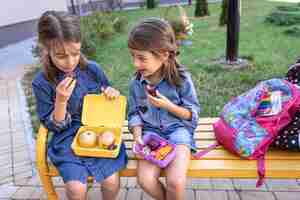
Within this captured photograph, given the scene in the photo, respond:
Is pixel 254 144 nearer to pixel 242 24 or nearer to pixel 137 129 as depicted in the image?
pixel 137 129

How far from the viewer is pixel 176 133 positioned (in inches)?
86.9

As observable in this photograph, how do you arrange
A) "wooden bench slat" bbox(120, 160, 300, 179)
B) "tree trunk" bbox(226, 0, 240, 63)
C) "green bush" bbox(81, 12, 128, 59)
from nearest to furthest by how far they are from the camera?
"wooden bench slat" bbox(120, 160, 300, 179) → "tree trunk" bbox(226, 0, 240, 63) → "green bush" bbox(81, 12, 128, 59)

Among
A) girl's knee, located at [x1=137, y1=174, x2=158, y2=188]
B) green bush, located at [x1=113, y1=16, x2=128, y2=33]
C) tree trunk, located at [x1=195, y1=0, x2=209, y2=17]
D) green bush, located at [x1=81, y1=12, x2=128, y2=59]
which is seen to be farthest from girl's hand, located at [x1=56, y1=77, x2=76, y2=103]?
tree trunk, located at [x1=195, y1=0, x2=209, y2=17]

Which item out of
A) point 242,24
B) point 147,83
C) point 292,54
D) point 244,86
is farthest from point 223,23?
point 147,83

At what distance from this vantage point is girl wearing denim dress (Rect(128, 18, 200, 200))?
2.04 meters

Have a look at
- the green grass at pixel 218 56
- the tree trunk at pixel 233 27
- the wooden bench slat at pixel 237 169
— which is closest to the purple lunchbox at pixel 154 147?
the wooden bench slat at pixel 237 169

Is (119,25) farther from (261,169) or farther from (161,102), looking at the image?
(261,169)

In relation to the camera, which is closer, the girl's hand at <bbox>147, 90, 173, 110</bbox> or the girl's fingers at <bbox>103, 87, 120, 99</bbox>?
the girl's hand at <bbox>147, 90, 173, 110</bbox>

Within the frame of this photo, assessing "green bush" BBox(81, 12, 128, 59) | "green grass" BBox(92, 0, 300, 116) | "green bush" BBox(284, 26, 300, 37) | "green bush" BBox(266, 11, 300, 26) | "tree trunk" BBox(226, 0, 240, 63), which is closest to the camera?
"green grass" BBox(92, 0, 300, 116)

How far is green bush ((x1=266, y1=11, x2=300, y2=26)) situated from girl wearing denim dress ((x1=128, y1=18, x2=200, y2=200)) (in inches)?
279

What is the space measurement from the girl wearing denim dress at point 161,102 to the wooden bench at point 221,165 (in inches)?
3.3

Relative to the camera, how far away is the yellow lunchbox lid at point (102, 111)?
226cm

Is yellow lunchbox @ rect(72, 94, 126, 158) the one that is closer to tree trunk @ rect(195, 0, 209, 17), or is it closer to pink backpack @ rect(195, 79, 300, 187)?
pink backpack @ rect(195, 79, 300, 187)

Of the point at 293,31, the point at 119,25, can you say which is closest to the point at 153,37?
the point at 293,31
